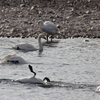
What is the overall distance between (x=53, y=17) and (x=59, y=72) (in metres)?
10.6

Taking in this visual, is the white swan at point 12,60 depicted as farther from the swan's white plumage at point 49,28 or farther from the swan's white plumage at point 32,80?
the swan's white plumage at point 49,28

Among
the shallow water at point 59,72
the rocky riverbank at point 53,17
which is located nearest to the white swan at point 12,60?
the shallow water at point 59,72

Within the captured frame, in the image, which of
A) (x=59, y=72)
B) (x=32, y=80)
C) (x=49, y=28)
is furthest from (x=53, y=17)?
(x=32, y=80)

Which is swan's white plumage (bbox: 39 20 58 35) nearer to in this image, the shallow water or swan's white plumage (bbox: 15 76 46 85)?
the shallow water

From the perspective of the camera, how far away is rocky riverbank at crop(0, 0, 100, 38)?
854 inches

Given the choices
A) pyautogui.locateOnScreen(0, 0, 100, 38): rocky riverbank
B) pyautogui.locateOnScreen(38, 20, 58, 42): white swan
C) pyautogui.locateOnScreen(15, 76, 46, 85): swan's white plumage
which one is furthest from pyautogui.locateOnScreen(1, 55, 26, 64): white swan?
pyautogui.locateOnScreen(0, 0, 100, 38): rocky riverbank

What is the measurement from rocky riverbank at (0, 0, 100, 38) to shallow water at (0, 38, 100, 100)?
2.35 meters

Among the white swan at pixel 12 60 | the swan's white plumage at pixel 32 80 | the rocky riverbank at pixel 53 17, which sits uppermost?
the swan's white plumage at pixel 32 80

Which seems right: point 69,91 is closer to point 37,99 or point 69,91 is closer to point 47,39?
point 37,99

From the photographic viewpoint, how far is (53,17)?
23.8m

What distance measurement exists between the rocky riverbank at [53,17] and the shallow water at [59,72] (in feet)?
7.71

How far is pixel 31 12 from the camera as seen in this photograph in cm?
2441

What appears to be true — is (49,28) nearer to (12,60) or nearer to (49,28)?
(49,28)

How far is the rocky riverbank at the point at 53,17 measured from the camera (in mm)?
21688
